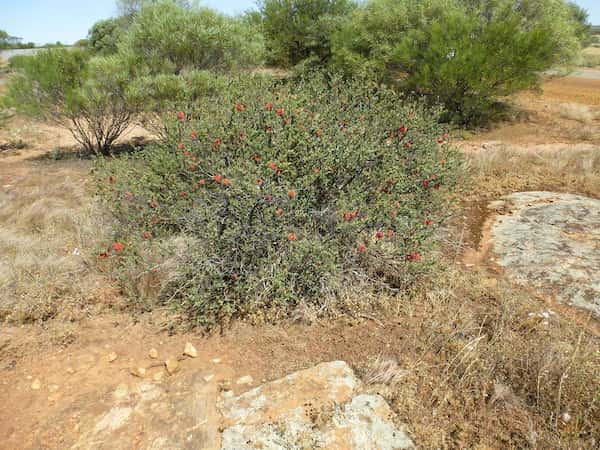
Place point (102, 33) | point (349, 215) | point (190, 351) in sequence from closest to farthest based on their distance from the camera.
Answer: point (190, 351), point (349, 215), point (102, 33)

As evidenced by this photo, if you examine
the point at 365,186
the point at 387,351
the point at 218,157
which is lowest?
the point at 387,351

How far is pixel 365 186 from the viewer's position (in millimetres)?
3406

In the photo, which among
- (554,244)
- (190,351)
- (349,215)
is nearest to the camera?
(190,351)

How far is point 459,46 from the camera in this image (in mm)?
9469

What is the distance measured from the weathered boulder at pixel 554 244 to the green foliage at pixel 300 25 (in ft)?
33.1

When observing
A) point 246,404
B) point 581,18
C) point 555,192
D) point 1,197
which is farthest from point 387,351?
point 581,18

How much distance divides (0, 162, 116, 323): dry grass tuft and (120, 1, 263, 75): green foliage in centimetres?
328

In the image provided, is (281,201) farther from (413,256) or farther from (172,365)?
(172,365)

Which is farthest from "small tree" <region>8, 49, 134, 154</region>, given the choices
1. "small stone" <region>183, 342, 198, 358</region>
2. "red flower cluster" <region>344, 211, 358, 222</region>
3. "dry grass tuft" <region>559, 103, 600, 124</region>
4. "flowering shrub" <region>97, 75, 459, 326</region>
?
"dry grass tuft" <region>559, 103, 600, 124</region>

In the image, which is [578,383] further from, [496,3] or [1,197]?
[496,3]

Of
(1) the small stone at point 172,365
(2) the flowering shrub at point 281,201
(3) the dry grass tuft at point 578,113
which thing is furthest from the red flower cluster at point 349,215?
(3) the dry grass tuft at point 578,113

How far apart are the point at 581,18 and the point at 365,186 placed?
39968mm

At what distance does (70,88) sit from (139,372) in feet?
23.8

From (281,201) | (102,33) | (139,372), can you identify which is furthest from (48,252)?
(102,33)
